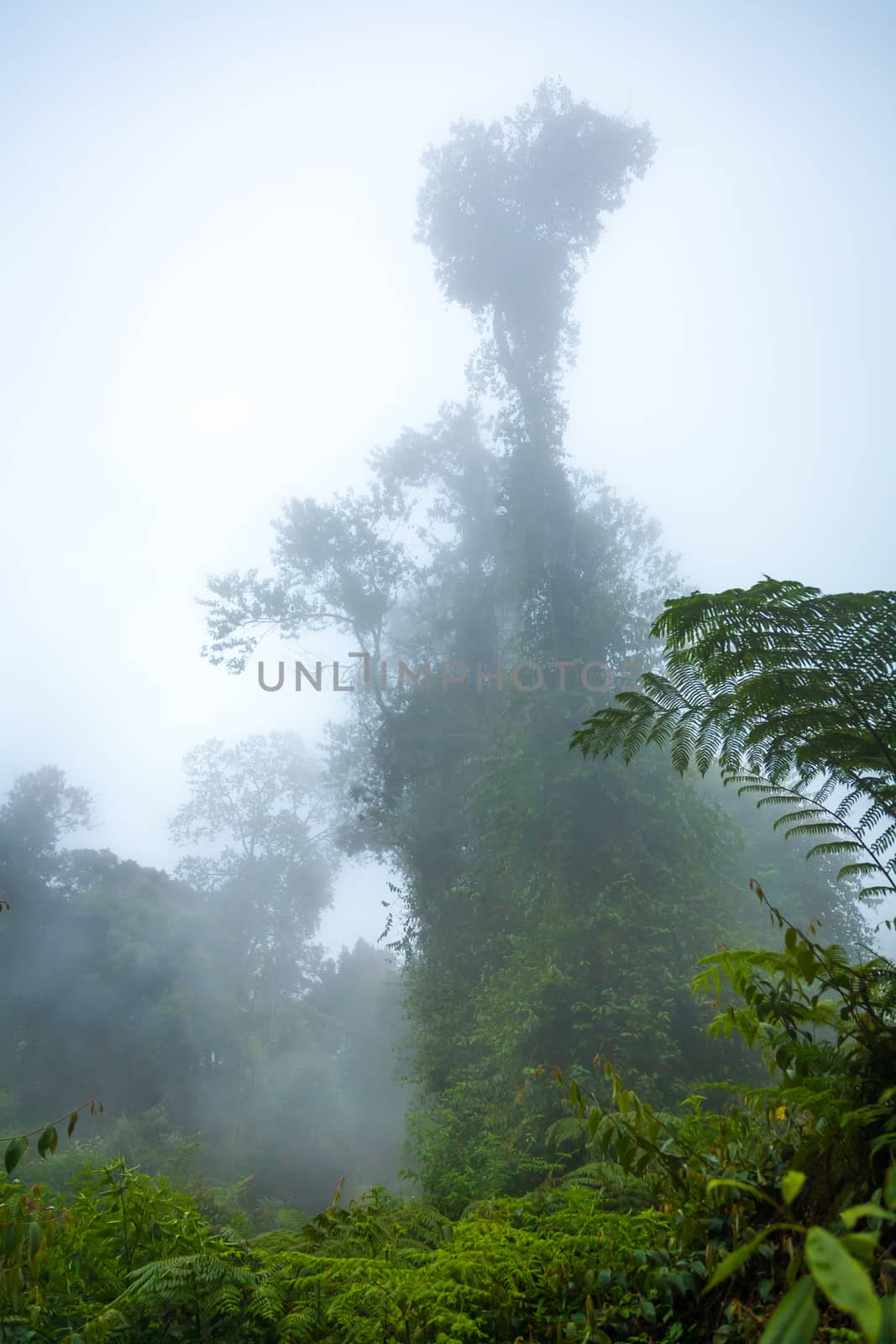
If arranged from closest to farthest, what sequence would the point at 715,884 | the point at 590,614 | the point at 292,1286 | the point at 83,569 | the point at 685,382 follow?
the point at 292,1286
the point at 715,884
the point at 590,614
the point at 685,382
the point at 83,569

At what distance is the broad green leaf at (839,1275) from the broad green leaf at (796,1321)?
1.4 inches

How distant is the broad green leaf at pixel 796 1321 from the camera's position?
1.62 ft

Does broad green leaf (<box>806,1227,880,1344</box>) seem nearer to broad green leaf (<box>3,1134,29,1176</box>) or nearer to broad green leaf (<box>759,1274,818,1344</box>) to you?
broad green leaf (<box>759,1274,818,1344</box>)

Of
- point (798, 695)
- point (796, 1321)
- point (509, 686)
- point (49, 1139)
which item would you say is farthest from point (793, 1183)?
point (509, 686)

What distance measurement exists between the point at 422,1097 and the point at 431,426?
44.2 feet

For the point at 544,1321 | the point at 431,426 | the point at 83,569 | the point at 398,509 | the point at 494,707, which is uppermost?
the point at 83,569

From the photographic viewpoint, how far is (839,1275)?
0.46 meters

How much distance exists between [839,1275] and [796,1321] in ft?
0.34

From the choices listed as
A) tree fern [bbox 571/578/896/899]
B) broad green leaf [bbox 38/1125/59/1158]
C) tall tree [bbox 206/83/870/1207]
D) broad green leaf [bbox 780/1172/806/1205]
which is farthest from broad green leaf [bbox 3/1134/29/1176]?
tall tree [bbox 206/83/870/1207]

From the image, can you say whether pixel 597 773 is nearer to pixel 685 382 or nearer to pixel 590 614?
pixel 590 614

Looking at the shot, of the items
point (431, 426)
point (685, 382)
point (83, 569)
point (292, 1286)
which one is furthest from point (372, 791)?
point (83, 569)

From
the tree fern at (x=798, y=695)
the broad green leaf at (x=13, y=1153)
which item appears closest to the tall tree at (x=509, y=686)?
the tree fern at (x=798, y=695)

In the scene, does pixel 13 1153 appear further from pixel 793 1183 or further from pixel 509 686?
pixel 509 686

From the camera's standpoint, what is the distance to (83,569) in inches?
2044
